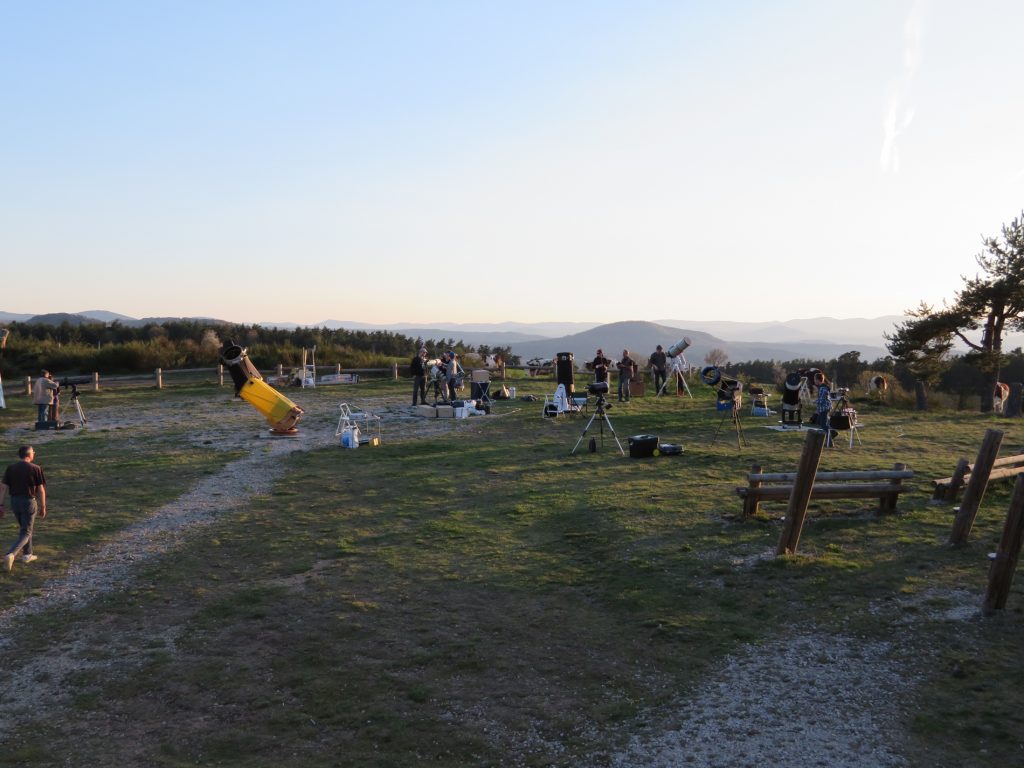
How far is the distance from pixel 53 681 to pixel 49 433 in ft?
52.8

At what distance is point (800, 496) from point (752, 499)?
1.74m

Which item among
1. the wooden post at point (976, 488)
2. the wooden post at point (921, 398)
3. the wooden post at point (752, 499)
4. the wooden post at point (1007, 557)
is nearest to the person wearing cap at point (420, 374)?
the wooden post at point (752, 499)

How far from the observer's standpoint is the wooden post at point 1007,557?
746 centimetres

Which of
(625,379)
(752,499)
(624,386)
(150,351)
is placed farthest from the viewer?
(150,351)

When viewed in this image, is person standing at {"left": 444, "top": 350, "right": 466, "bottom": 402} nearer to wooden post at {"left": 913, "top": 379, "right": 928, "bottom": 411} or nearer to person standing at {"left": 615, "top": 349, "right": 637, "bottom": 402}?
person standing at {"left": 615, "top": 349, "right": 637, "bottom": 402}

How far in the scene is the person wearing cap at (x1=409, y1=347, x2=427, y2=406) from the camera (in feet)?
80.2

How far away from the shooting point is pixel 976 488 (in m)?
9.30

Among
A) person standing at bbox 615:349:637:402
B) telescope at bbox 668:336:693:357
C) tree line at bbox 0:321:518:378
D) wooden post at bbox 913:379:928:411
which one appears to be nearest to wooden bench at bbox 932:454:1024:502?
wooden post at bbox 913:379:928:411

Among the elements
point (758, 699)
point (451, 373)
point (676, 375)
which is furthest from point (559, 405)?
point (758, 699)

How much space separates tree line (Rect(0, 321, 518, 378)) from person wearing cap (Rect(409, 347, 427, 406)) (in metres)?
11.7

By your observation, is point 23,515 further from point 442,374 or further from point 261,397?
point 442,374

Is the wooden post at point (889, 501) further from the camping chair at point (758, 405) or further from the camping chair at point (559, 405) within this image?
the camping chair at point (559, 405)

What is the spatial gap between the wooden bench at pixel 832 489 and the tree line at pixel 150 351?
27245mm

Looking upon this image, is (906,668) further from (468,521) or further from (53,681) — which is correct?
(53,681)
